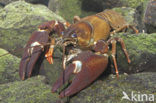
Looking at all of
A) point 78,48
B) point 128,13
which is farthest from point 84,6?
point 78,48

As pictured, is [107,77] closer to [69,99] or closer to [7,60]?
[69,99]

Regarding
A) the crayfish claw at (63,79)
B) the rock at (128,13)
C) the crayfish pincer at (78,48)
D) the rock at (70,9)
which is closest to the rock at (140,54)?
the crayfish pincer at (78,48)

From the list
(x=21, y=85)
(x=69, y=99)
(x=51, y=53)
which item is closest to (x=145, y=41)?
(x=69, y=99)

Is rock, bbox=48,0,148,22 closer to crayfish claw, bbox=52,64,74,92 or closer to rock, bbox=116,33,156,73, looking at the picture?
rock, bbox=116,33,156,73

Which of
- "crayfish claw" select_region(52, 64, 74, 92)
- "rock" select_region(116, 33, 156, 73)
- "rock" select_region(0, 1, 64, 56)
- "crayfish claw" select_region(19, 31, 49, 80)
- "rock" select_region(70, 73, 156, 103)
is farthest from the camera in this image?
"rock" select_region(0, 1, 64, 56)

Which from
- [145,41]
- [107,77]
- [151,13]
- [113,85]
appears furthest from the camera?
[151,13]

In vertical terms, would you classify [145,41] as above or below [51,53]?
above

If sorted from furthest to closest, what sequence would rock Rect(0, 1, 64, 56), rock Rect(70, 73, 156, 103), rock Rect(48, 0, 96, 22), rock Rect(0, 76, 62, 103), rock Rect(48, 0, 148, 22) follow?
rock Rect(48, 0, 96, 22), rock Rect(48, 0, 148, 22), rock Rect(0, 1, 64, 56), rock Rect(0, 76, 62, 103), rock Rect(70, 73, 156, 103)

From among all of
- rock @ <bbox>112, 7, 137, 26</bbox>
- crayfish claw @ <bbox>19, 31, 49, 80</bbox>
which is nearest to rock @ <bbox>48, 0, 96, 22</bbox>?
rock @ <bbox>112, 7, 137, 26</bbox>
